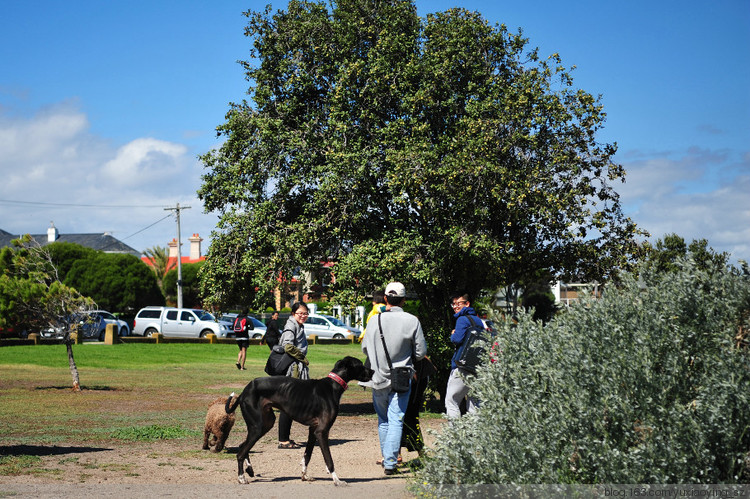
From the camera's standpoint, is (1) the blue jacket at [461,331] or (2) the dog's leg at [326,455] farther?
(1) the blue jacket at [461,331]

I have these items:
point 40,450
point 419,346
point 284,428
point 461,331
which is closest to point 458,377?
point 461,331

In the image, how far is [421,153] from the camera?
48.4ft

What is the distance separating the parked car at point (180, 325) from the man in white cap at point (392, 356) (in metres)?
34.7

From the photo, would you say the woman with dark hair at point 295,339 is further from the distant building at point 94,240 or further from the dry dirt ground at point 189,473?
the distant building at point 94,240

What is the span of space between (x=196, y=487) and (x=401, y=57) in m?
10.8

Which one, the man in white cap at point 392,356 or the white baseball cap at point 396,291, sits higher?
the white baseball cap at point 396,291

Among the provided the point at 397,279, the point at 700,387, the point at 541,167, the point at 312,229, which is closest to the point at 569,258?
the point at 541,167

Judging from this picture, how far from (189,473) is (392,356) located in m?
2.45

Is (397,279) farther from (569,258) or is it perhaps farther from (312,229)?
(569,258)

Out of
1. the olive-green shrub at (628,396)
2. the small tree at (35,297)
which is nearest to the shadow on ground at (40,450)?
the olive-green shrub at (628,396)

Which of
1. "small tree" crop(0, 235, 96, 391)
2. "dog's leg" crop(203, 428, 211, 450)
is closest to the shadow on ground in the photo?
"dog's leg" crop(203, 428, 211, 450)

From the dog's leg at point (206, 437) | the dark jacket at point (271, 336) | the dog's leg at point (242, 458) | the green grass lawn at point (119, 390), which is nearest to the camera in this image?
the dog's leg at point (242, 458)

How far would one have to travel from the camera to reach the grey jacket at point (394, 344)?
8.18 metres

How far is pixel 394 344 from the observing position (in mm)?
8172
